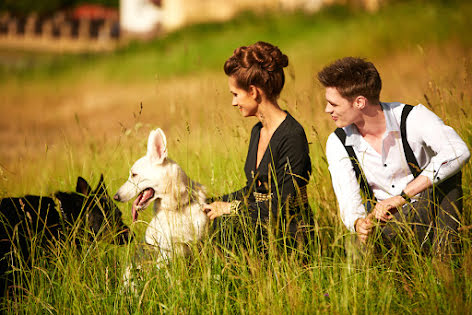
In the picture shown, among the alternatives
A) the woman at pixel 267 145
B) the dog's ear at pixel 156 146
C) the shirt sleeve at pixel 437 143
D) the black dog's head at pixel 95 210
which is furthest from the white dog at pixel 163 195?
the shirt sleeve at pixel 437 143

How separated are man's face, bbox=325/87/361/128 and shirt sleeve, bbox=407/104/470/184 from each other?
328mm

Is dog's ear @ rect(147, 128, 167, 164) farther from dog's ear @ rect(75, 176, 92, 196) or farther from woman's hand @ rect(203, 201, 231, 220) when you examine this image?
dog's ear @ rect(75, 176, 92, 196)

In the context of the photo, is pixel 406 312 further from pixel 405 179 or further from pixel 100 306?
pixel 100 306

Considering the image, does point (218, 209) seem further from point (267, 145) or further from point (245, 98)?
point (245, 98)

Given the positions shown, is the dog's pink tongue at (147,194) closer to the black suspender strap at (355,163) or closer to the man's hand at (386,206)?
the black suspender strap at (355,163)

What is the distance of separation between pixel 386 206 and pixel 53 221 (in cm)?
226

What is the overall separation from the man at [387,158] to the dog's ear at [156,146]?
105cm

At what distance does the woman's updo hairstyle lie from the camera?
124 inches

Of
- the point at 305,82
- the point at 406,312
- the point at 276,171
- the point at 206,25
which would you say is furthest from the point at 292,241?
the point at 206,25

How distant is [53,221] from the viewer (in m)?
3.44

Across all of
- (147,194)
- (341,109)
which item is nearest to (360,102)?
(341,109)

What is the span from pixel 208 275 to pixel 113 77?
16.0m

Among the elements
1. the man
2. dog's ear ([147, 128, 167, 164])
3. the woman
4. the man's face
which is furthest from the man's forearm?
dog's ear ([147, 128, 167, 164])

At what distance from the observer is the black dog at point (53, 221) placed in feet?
10.3
